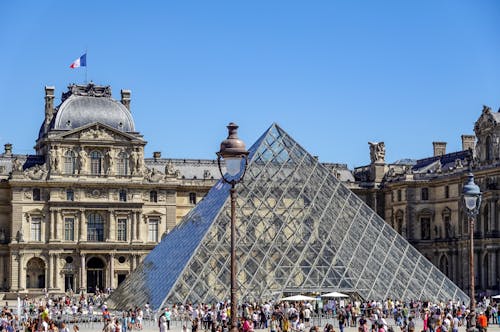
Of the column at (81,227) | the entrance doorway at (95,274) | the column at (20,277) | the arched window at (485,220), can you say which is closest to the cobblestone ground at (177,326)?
the arched window at (485,220)

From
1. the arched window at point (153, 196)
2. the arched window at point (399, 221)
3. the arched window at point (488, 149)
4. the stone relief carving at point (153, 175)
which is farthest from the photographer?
the arched window at point (399, 221)

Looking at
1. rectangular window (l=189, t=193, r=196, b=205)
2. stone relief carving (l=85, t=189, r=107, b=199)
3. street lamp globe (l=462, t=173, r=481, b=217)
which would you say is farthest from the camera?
rectangular window (l=189, t=193, r=196, b=205)

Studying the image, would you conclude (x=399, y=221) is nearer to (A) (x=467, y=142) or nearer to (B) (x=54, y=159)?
(A) (x=467, y=142)

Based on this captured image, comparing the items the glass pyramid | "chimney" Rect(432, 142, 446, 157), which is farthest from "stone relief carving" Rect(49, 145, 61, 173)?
the glass pyramid

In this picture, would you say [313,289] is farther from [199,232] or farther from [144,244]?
[144,244]

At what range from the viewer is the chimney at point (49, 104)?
79875 mm

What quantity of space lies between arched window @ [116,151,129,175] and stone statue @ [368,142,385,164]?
691 inches

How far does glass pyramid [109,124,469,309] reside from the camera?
4291 cm

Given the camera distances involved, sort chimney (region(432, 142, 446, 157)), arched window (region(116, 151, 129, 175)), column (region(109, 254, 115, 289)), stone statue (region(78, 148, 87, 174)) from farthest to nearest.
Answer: chimney (region(432, 142, 446, 157)) → arched window (region(116, 151, 129, 175)) → stone statue (region(78, 148, 87, 174)) → column (region(109, 254, 115, 289))

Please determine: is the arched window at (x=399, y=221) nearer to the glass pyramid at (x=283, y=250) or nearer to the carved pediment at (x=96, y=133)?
the carved pediment at (x=96, y=133)

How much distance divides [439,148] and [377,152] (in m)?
4.51

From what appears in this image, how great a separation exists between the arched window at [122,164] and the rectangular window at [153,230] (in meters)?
3.82

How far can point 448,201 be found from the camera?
76.5 m

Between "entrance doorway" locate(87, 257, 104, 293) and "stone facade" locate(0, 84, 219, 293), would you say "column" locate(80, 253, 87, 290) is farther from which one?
"entrance doorway" locate(87, 257, 104, 293)
